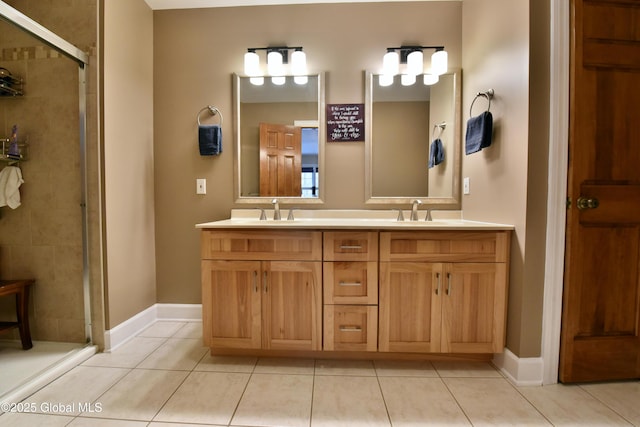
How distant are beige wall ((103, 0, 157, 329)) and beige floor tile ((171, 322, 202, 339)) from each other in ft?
1.09

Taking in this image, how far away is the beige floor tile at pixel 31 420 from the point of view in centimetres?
109

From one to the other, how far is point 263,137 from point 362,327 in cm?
150

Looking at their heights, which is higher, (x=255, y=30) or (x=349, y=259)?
(x=255, y=30)

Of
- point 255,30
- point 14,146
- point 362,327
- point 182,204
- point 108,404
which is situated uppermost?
point 255,30

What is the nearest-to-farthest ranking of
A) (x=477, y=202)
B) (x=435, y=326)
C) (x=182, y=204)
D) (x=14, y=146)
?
(x=435, y=326) < (x=14, y=146) < (x=477, y=202) < (x=182, y=204)

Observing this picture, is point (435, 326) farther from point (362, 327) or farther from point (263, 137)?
point (263, 137)

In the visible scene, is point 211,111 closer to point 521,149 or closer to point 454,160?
point 454,160

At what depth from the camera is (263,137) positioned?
1979 millimetres

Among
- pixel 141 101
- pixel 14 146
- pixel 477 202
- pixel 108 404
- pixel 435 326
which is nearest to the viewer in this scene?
pixel 108 404

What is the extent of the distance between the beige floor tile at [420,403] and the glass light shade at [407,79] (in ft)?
6.40

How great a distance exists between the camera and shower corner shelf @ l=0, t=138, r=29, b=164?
159cm

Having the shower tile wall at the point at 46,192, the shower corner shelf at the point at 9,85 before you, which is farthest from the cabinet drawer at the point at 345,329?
the shower corner shelf at the point at 9,85

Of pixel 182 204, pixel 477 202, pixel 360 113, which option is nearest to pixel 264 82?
pixel 360 113

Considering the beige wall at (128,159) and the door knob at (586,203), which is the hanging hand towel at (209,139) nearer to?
the beige wall at (128,159)
